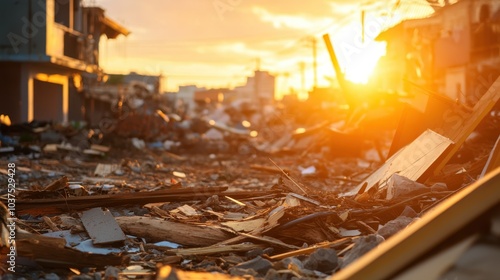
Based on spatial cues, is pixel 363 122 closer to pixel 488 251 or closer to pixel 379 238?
pixel 379 238

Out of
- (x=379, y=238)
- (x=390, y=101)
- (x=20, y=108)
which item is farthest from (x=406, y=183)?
(x=20, y=108)

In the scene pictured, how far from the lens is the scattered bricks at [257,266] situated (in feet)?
13.7

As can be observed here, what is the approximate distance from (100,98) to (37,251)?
2787cm

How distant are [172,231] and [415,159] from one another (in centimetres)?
345

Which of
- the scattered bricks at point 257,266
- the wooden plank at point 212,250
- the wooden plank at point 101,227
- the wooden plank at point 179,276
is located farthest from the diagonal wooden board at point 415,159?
the wooden plank at point 179,276

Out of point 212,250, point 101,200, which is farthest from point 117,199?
point 212,250

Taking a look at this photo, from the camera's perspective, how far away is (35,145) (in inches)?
605

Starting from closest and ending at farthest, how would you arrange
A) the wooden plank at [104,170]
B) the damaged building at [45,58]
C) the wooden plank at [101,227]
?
1. the wooden plank at [101,227]
2. the wooden plank at [104,170]
3. the damaged building at [45,58]

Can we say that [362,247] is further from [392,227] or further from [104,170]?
[104,170]

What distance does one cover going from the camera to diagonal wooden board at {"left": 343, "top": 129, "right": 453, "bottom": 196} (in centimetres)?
683

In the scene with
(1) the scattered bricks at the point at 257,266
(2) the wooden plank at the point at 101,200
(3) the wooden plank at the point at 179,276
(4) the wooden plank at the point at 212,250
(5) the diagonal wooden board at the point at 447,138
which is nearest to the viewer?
(3) the wooden plank at the point at 179,276

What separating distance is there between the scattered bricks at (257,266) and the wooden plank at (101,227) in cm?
133

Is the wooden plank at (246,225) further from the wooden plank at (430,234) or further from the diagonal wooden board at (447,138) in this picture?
the wooden plank at (430,234)

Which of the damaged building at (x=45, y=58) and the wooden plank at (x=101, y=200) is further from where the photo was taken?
the damaged building at (x=45, y=58)
